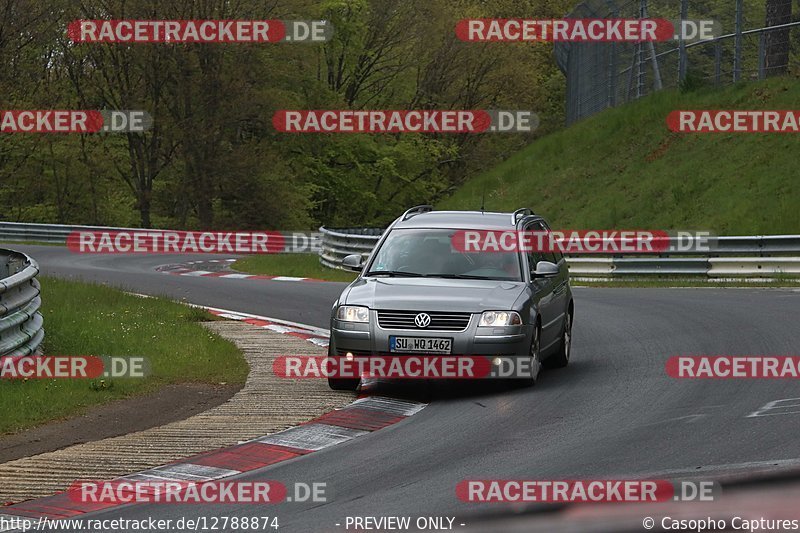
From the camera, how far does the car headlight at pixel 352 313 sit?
11.6 metres

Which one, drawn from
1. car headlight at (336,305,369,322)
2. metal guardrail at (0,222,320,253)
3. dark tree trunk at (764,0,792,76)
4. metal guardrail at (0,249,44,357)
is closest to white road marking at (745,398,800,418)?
car headlight at (336,305,369,322)

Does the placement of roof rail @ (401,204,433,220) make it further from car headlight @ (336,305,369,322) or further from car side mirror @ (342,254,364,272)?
car headlight @ (336,305,369,322)

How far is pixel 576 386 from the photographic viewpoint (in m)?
11.9

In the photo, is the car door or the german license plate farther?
the car door

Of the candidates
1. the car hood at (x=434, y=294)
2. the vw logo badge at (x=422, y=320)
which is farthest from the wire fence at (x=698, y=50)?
the vw logo badge at (x=422, y=320)

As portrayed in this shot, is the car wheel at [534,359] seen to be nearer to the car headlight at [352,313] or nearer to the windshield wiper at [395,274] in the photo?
the windshield wiper at [395,274]

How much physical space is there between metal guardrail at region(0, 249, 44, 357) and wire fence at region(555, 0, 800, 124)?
72.6 feet

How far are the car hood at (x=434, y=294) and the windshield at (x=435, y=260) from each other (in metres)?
0.22

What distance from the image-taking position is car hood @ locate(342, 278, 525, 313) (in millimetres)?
11547

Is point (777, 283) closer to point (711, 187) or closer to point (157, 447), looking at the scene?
point (711, 187)

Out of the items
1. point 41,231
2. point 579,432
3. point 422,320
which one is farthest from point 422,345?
point 41,231

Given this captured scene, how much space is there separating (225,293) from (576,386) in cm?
1253

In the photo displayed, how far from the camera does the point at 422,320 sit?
11.5m

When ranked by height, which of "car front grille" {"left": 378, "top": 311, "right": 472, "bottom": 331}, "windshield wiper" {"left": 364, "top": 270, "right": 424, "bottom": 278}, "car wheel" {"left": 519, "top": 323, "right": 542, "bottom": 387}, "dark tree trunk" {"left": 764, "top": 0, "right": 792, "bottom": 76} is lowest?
"car wheel" {"left": 519, "top": 323, "right": 542, "bottom": 387}
